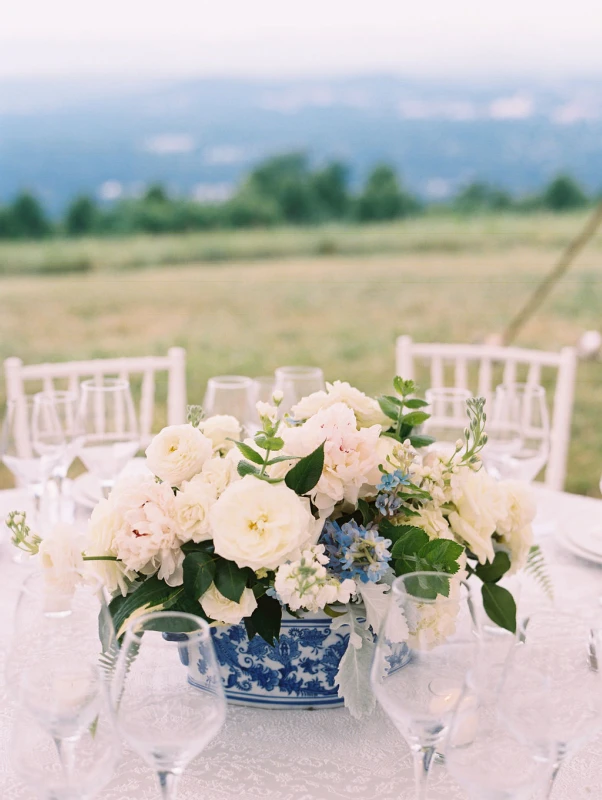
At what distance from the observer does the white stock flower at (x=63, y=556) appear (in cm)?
77

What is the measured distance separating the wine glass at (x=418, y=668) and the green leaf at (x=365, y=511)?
189 millimetres

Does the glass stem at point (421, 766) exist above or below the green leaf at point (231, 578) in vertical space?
below

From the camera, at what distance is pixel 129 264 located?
265 inches

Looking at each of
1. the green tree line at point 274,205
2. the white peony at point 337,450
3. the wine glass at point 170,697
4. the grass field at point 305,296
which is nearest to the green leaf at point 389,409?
the white peony at point 337,450

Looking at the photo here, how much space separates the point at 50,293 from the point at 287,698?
6.00 meters

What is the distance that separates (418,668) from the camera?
756 millimetres

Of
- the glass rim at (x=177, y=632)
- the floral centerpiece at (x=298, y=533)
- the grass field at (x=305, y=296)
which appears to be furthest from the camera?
the grass field at (x=305, y=296)

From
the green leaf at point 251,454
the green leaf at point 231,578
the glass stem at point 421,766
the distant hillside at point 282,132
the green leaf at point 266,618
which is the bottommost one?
the glass stem at point 421,766

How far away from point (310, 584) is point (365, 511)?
135 mm

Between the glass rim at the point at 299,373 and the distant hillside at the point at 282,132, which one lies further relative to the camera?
the distant hillside at the point at 282,132

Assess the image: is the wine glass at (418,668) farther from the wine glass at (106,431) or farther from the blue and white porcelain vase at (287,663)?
the wine glass at (106,431)

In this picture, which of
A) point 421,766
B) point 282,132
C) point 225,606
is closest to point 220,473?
point 225,606

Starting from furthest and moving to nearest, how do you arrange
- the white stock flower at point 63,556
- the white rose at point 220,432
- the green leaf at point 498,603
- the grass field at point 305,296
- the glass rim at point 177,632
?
the grass field at point 305,296 < the white rose at point 220,432 < the green leaf at point 498,603 < the white stock flower at point 63,556 < the glass rim at point 177,632

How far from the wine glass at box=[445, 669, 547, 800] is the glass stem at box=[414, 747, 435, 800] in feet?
0.14
